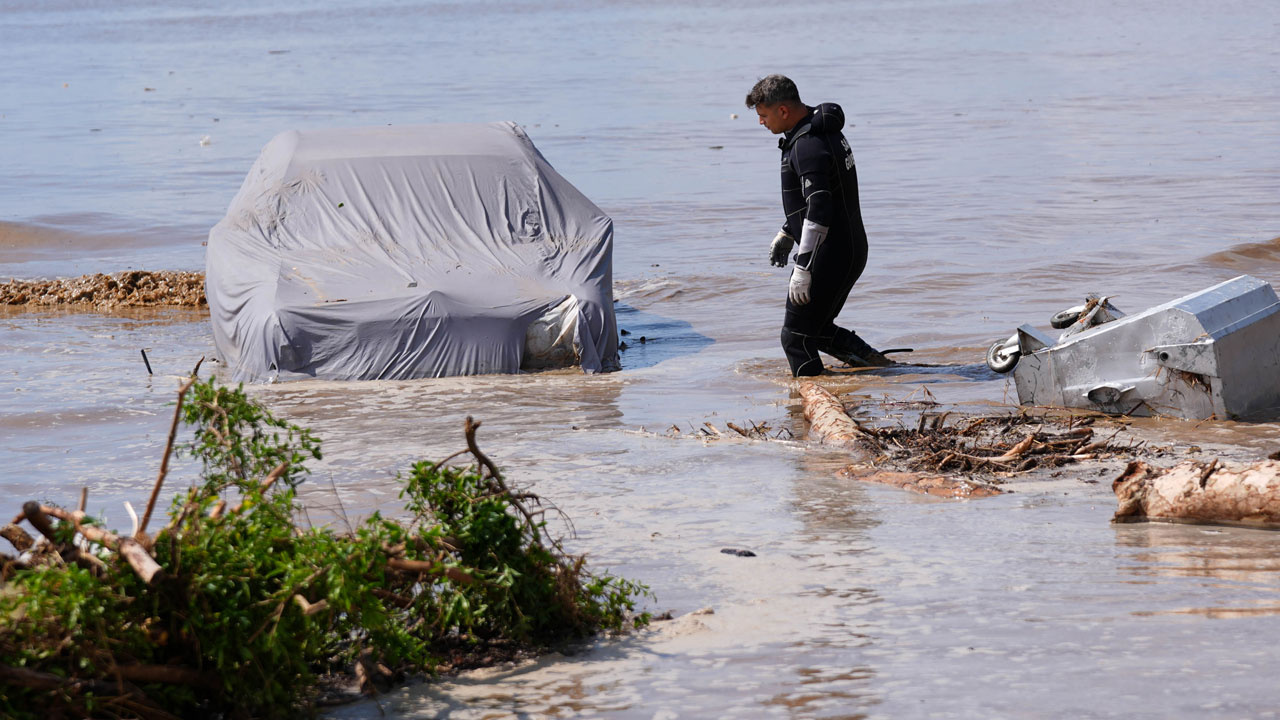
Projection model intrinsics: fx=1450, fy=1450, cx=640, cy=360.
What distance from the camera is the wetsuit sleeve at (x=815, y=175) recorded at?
8.73 meters

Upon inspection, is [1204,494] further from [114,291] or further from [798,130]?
[114,291]

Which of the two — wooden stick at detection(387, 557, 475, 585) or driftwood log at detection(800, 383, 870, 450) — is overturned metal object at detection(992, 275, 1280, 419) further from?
wooden stick at detection(387, 557, 475, 585)

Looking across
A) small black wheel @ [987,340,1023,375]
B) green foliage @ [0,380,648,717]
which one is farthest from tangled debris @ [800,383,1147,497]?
green foliage @ [0,380,648,717]

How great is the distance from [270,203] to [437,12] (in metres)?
52.8

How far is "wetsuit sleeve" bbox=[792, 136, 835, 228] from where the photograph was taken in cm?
873

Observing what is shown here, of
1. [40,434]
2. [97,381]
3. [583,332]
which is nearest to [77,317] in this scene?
[97,381]

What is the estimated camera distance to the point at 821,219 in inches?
347

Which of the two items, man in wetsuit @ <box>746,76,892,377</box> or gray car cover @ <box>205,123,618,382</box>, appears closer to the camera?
man in wetsuit @ <box>746,76,892,377</box>

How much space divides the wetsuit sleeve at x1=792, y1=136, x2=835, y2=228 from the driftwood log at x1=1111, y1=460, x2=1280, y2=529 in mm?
3610

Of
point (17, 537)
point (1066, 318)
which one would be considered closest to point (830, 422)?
point (1066, 318)

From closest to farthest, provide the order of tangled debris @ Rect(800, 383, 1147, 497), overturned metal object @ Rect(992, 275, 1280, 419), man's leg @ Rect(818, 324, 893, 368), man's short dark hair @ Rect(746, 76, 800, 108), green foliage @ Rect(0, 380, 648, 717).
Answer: green foliage @ Rect(0, 380, 648, 717), tangled debris @ Rect(800, 383, 1147, 497), overturned metal object @ Rect(992, 275, 1280, 419), man's short dark hair @ Rect(746, 76, 800, 108), man's leg @ Rect(818, 324, 893, 368)

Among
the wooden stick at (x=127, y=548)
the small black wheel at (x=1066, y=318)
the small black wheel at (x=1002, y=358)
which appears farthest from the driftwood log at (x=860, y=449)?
the wooden stick at (x=127, y=548)

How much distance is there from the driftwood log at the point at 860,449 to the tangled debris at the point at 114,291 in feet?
21.6

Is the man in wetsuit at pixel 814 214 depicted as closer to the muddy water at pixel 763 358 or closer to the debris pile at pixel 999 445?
the muddy water at pixel 763 358
